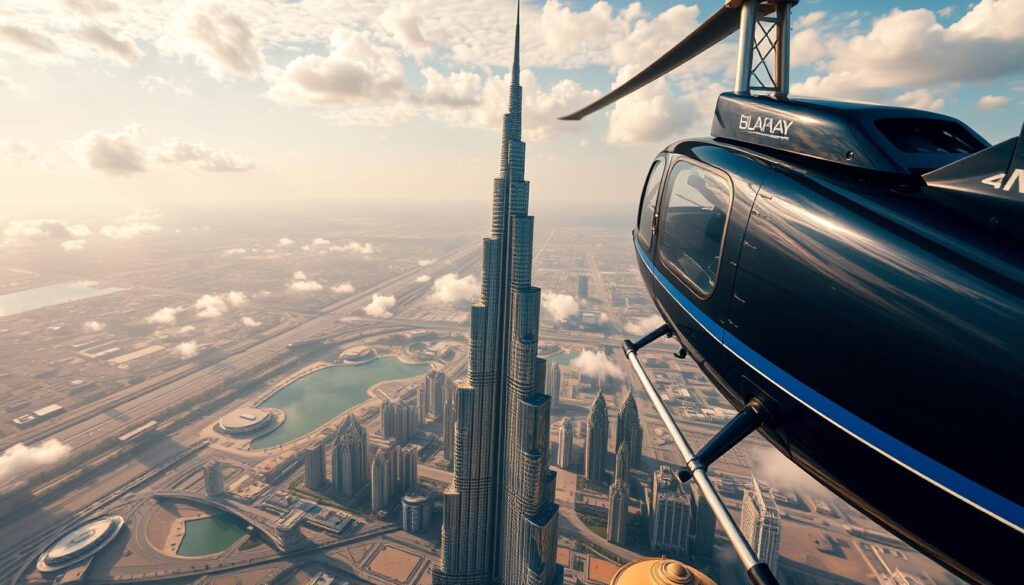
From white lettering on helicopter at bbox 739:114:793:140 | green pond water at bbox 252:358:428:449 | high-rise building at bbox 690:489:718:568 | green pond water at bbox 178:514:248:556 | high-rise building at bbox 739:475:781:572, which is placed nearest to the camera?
white lettering on helicopter at bbox 739:114:793:140

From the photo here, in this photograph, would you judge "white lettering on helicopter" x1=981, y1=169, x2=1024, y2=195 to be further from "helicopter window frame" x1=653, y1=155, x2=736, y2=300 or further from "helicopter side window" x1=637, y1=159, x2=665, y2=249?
"helicopter side window" x1=637, y1=159, x2=665, y2=249

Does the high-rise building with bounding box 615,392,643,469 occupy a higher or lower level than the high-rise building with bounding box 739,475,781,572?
higher

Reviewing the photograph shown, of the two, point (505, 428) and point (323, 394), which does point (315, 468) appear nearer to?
point (505, 428)

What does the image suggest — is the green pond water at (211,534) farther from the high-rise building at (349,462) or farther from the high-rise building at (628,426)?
the high-rise building at (628,426)

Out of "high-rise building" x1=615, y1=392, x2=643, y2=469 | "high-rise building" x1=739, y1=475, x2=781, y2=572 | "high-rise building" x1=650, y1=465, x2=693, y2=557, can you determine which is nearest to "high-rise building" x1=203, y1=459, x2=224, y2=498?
"high-rise building" x1=615, y1=392, x2=643, y2=469

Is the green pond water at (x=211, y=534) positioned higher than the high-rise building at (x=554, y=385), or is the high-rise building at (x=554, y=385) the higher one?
the high-rise building at (x=554, y=385)

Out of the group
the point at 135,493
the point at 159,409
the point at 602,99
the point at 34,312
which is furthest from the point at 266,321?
the point at 602,99

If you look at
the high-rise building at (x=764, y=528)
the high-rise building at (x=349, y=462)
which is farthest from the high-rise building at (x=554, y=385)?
the high-rise building at (x=764, y=528)

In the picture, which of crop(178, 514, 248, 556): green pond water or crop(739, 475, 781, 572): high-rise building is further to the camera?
crop(178, 514, 248, 556): green pond water
